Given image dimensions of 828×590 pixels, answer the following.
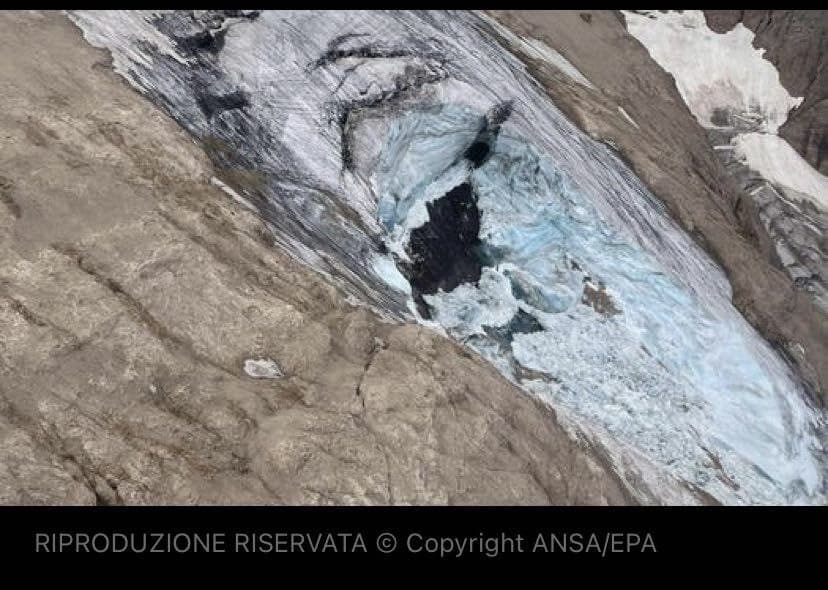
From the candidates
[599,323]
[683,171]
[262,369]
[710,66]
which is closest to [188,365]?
[262,369]

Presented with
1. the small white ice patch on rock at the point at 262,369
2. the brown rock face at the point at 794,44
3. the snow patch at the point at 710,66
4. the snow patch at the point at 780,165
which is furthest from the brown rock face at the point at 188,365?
the brown rock face at the point at 794,44

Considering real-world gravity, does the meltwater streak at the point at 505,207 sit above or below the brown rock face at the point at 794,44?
below

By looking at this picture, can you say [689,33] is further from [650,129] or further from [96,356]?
[96,356]

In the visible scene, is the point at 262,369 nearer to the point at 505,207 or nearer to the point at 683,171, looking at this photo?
the point at 505,207

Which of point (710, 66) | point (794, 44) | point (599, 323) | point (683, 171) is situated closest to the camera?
point (599, 323)

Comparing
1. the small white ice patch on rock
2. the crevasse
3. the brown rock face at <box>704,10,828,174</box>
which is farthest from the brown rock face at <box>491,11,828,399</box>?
the brown rock face at <box>704,10,828,174</box>

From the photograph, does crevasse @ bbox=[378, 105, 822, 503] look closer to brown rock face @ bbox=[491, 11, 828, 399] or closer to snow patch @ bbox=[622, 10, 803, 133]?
brown rock face @ bbox=[491, 11, 828, 399]

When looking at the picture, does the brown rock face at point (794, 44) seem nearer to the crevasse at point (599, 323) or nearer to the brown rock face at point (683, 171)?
the brown rock face at point (683, 171)

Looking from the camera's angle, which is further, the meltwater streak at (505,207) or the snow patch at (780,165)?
the snow patch at (780,165)
